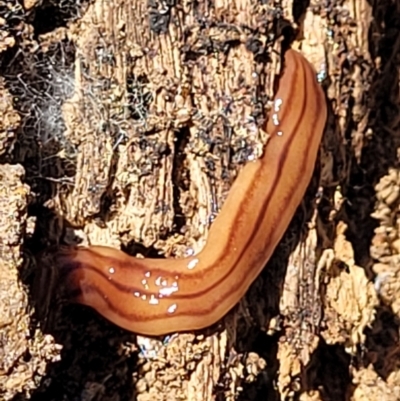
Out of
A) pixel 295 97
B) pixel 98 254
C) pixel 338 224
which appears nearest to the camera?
pixel 98 254

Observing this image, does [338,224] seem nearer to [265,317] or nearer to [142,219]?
[265,317]

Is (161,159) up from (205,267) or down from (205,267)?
up

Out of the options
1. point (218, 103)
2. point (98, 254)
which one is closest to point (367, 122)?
point (218, 103)

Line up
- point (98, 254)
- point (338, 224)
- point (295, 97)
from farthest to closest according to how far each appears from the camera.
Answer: point (338, 224), point (295, 97), point (98, 254)
